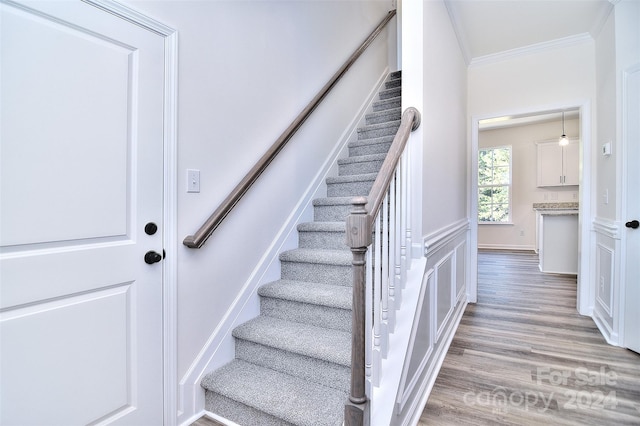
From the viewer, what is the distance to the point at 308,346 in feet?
5.40

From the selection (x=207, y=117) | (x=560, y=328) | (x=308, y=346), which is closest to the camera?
(x=308, y=346)

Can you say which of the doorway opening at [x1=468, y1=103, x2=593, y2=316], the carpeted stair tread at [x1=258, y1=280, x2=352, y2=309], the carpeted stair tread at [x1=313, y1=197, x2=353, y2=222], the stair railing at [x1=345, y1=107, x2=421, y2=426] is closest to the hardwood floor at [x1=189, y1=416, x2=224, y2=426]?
the carpeted stair tread at [x1=258, y1=280, x2=352, y2=309]

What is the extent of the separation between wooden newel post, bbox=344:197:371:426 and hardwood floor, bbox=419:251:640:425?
0.73 metres

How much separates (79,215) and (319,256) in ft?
4.37

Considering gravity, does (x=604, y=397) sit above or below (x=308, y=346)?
below

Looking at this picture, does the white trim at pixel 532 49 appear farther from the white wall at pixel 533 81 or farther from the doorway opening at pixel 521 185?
the doorway opening at pixel 521 185

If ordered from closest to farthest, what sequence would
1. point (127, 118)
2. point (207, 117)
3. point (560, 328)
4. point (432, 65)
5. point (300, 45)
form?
point (127, 118) → point (207, 117) → point (432, 65) → point (300, 45) → point (560, 328)

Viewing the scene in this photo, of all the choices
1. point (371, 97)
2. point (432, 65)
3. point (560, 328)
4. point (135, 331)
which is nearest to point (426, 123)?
point (432, 65)

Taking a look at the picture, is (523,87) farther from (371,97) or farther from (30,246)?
(30,246)

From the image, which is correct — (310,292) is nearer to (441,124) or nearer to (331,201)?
(331,201)

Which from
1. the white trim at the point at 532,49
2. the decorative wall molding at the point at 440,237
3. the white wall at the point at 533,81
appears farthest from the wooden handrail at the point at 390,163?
the white trim at the point at 532,49

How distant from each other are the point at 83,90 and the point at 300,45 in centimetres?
177

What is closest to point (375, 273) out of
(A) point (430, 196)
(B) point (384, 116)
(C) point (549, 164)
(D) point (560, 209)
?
(A) point (430, 196)

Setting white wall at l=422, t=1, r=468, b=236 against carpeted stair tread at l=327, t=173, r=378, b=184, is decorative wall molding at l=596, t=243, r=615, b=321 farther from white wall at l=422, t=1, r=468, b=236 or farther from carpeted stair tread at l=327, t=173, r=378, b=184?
carpeted stair tread at l=327, t=173, r=378, b=184
